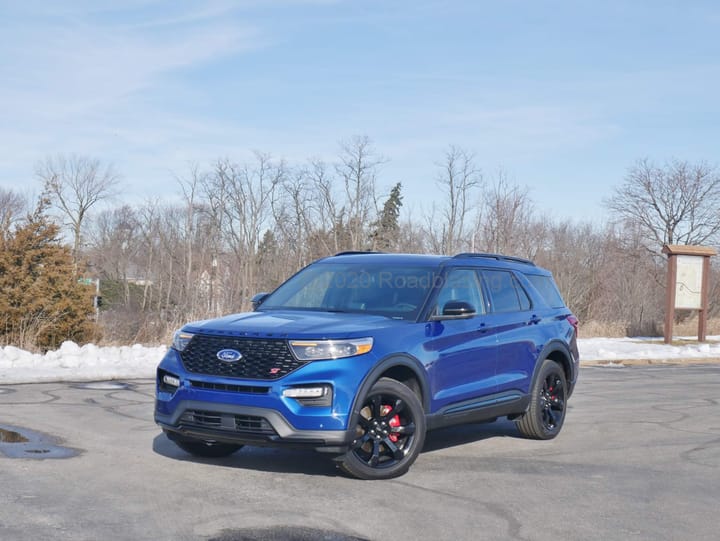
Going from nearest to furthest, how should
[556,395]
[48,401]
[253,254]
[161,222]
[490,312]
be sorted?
[490,312]
[556,395]
[48,401]
[253,254]
[161,222]

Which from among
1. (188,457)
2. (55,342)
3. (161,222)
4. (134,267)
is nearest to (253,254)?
(161,222)

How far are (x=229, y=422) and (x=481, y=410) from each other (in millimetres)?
2707

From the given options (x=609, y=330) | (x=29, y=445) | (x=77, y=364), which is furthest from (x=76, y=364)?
(x=609, y=330)

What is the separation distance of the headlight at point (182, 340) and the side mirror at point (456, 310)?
216cm

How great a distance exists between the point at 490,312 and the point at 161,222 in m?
54.7

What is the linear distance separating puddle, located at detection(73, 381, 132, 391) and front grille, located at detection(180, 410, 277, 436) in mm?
5822

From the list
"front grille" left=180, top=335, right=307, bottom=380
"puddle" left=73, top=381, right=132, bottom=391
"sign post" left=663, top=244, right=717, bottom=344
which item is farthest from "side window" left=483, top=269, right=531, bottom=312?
"sign post" left=663, top=244, right=717, bottom=344

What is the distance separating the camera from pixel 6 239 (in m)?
17.4

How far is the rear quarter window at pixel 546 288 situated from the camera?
33.7ft

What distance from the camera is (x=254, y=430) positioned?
6781mm

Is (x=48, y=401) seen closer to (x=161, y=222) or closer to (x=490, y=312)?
(x=490, y=312)

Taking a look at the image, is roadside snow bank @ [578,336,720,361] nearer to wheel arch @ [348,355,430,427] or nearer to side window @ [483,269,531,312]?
side window @ [483,269,531,312]

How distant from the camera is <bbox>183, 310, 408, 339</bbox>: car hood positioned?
7.00 metres

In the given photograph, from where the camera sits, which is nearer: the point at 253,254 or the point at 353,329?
the point at 353,329
